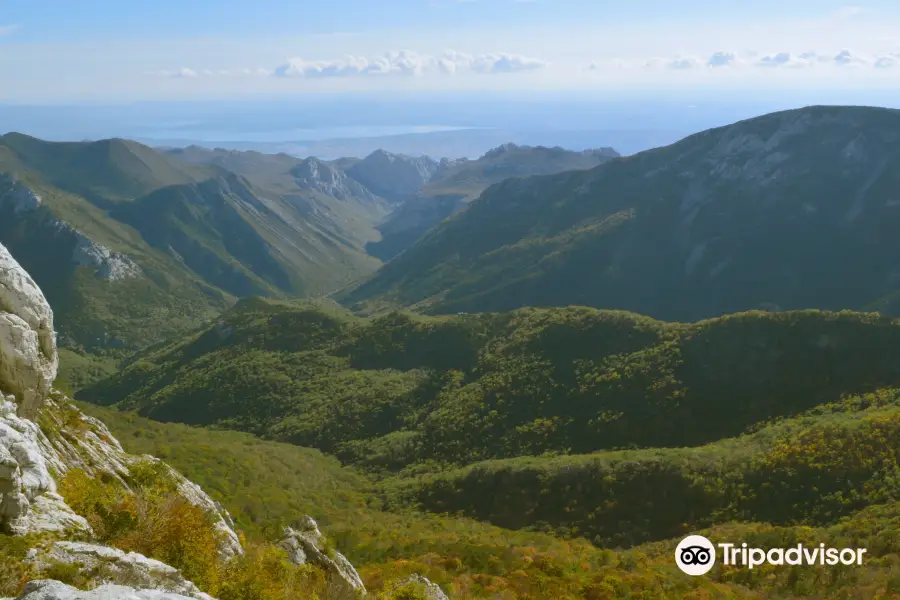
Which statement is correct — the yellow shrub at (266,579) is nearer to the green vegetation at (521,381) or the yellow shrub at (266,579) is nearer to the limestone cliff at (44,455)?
the limestone cliff at (44,455)

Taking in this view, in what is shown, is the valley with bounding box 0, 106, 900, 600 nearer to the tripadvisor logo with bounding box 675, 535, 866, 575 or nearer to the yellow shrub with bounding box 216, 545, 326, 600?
the yellow shrub with bounding box 216, 545, 326, 600

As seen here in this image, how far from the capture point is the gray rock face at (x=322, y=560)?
1043 inches

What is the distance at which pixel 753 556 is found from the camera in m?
40.2

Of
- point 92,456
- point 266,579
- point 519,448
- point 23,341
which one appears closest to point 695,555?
point 519,448

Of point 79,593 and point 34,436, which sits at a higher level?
point 34,436

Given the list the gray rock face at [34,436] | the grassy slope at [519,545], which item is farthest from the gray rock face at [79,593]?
the gray rock face at [34,436]

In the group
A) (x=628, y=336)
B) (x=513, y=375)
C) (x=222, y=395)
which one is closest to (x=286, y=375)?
(x=222, y=395)

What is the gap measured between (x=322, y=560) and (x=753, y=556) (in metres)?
30.7

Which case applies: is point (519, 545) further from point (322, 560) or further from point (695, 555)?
point (322, 560)

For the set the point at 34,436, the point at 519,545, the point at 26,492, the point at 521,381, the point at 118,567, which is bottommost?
the point at 519,545

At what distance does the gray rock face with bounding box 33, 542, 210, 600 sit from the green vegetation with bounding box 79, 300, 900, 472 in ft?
194

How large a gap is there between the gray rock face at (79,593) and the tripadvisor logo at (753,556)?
37181mm

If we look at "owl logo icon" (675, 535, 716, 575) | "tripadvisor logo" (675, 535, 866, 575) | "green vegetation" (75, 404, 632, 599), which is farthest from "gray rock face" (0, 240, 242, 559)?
"tripadvisor logo" (675, 535, 866, 575)

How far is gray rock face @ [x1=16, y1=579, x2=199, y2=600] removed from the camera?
40.5ft
